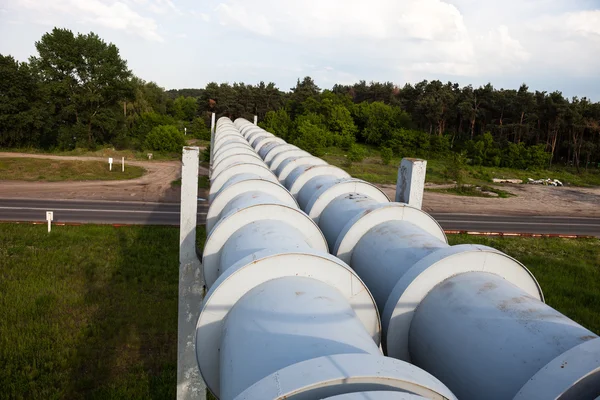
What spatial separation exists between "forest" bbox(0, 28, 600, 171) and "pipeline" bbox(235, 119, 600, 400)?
40433 millimetres

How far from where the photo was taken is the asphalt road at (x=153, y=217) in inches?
786

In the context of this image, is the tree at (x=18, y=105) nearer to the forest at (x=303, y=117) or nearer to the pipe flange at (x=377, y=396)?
the forest at (x=303, y=117)

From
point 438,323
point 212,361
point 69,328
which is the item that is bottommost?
point 69,328

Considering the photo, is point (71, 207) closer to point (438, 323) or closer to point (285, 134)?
point (438, 323)

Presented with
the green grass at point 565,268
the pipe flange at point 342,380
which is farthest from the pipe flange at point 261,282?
the green grass at point 565,268

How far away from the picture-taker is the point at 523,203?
31.7 meters

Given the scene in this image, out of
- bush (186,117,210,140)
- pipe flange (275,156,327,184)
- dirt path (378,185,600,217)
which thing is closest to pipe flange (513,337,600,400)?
pipe flange (275,156,327,184)

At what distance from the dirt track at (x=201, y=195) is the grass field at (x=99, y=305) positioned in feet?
25.4

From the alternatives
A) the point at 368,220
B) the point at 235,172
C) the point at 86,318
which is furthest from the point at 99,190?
the point at 368,220

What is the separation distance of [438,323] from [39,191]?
91.1ft

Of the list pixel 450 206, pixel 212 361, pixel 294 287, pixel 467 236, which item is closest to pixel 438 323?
pixel 294 287

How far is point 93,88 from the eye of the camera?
46781mm

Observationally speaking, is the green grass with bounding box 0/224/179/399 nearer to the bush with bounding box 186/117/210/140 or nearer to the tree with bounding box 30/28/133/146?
the tree with bounding box 30/28/133/146

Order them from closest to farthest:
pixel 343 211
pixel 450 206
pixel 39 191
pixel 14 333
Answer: pixel 343 211 < pixel 14 333 < pixel 39 191 < pixel 450 206
